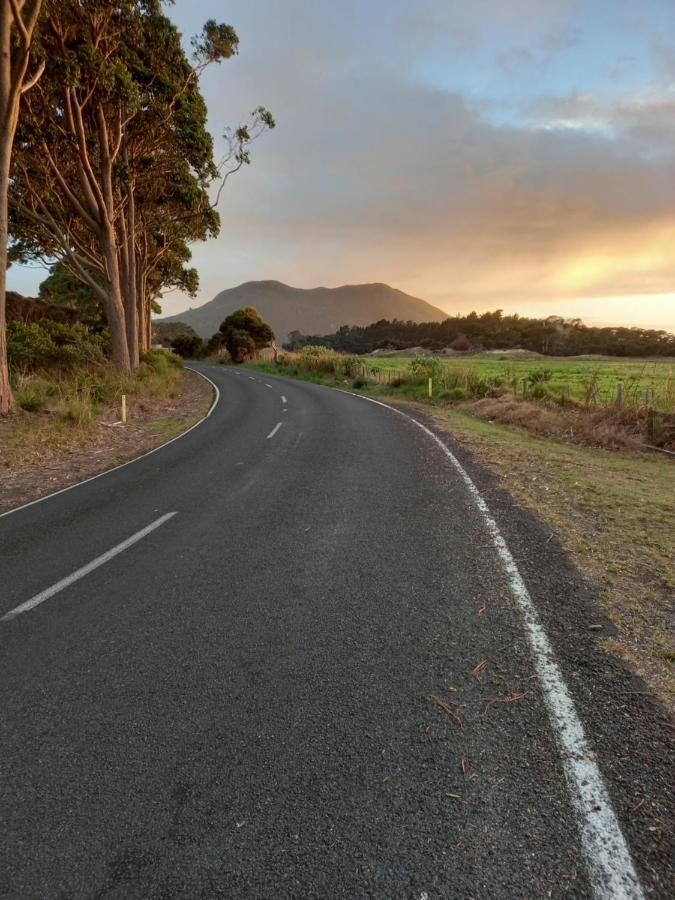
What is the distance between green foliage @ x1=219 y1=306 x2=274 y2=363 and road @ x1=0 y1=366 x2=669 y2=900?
51145mm

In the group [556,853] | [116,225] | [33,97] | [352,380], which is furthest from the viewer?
[352,380]

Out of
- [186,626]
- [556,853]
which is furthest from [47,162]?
[556,853]

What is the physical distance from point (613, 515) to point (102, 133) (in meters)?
19.9

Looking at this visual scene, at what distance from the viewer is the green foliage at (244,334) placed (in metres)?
54.3

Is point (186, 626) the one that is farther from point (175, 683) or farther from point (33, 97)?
point (33, 97)

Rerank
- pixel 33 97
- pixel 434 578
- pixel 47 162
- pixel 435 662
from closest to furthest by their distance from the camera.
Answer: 1. pixel 435 662
2. pixel 434 578
3. pixel 33 97
4. pixel 47 162

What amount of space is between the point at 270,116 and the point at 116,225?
8.74m

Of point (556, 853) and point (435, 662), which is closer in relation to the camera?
point (556, 853)

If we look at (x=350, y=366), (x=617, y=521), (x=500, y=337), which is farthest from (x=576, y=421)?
(x=500, y=337)

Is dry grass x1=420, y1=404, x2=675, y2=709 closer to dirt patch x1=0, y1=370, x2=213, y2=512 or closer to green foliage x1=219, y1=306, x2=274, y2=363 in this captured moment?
dirt patch x1=0, y1=370, x2=213, y2=512

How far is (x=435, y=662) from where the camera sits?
10.2 feet

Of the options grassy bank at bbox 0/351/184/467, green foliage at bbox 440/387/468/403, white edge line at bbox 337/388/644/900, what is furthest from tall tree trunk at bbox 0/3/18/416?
green foliage at bbox 440/387/468/403

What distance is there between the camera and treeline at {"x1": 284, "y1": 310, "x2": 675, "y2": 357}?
86.6m

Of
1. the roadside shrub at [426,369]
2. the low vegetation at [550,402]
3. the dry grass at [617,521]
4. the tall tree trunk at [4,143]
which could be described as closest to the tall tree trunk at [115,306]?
the tall tree trunk at [4,143]
